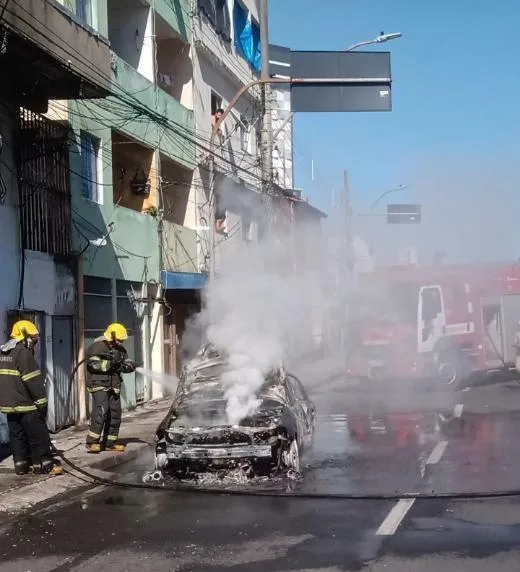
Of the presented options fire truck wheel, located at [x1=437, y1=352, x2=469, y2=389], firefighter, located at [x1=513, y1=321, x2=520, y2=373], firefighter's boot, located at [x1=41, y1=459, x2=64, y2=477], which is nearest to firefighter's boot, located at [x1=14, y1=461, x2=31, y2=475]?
firefighter's boot, located at [x1=41, y1=459, x2=64, y2=477]

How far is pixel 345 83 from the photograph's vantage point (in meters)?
15.8

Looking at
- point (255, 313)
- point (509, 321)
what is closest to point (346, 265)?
point (509, 321)

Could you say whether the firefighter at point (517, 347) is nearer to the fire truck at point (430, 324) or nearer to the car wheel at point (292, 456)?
the fire truck at point (430, 324)

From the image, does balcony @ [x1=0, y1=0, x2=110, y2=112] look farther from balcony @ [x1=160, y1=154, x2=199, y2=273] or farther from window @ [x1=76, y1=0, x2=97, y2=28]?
balcony @ [x1=160, y1=154, x2=199, y2=273]

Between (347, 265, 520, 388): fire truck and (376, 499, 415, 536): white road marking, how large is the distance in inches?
461

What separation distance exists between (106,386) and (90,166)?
5.78 meters

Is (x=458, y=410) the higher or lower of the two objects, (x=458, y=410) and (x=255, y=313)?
the lower

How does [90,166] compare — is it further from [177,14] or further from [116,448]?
[177,14]

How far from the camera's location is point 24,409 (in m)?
9.14

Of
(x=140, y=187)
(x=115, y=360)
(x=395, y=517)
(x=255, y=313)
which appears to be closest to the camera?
(x=395, y=517)

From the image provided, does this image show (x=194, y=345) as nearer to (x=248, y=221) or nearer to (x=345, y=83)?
(x=248, y=221)

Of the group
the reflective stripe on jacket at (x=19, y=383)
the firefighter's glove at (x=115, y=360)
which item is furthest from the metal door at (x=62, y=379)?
the reflective stripe on jacket at (x=19, y=383)

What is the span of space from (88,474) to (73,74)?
5869 mm

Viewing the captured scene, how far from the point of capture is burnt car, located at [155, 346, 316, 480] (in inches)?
335
